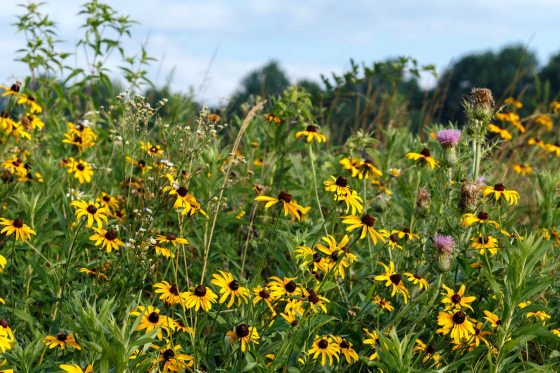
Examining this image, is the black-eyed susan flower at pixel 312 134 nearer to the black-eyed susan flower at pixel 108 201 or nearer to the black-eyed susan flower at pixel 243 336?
the black-eyed susan flower at pixel 108 201

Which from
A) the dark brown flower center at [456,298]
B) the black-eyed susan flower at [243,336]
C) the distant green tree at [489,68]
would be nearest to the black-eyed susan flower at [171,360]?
the black-eyed susan flower at [243,336]

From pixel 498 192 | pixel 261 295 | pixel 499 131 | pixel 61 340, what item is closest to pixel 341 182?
pixel 261 295

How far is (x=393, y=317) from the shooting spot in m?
3.13

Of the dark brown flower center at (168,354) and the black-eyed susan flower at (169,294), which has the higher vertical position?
the black-eyed susan flower at (169,294)

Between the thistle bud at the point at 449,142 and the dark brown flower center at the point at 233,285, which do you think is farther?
the thistle bud at the point at 449,142

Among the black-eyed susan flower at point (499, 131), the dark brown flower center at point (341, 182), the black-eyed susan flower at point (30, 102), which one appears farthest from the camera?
the black-eyed susan flower at point (499, 131)

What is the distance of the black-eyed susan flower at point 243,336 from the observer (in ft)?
7.96

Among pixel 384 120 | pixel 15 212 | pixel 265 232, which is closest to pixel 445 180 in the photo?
pixel 265 232

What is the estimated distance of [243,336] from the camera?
2.44 meters

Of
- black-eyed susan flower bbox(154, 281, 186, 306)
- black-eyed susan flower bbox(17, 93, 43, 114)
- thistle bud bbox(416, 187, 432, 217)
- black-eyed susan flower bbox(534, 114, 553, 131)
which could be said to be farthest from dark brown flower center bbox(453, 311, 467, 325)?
black-eyed susan flower bbox(534, 114, 553, 131)

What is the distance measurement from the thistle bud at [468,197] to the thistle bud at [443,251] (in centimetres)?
28

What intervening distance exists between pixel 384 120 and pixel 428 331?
5.49 meters

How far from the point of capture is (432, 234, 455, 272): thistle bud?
2.96 metres

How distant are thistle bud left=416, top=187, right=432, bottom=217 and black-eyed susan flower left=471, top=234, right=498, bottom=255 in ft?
0.84
